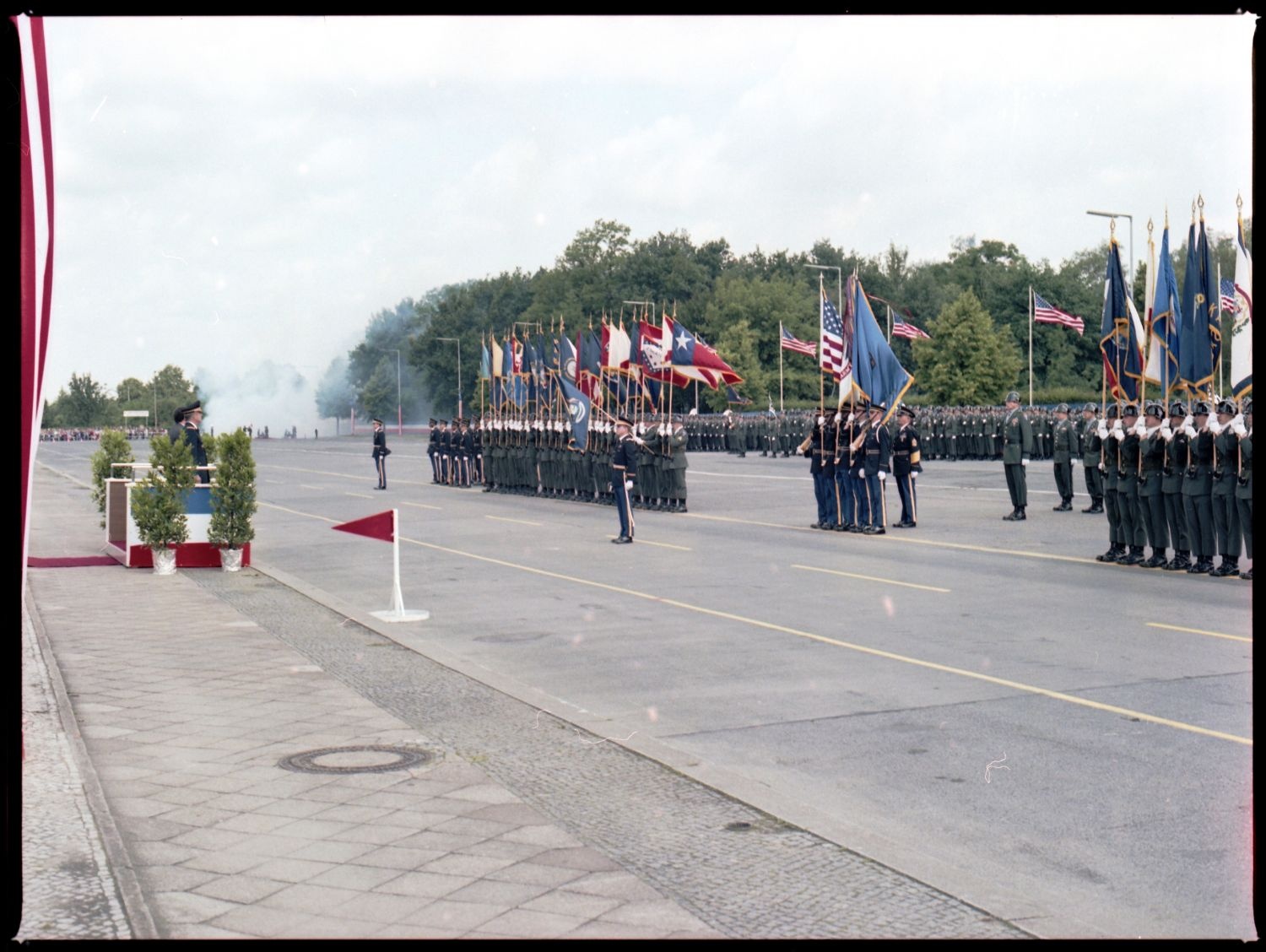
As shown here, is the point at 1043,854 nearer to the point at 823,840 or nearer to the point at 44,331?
the point at 823,840

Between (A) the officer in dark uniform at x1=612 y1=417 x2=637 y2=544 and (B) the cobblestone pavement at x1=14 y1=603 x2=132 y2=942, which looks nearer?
(B) the cobblestone pavement at x1=14 y1=603 x2=132 y2=942

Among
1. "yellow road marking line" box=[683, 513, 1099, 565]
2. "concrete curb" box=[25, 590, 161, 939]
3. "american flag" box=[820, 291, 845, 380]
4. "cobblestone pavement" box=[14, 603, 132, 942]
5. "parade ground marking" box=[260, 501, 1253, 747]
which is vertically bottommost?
"parade ground marking" box=[260, 501, 1253, 747]

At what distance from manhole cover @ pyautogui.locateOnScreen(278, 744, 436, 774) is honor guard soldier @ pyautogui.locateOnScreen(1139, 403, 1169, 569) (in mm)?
11046

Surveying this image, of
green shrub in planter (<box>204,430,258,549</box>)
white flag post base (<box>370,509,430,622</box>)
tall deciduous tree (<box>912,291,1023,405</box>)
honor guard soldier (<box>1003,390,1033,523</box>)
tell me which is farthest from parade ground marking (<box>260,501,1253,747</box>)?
tall deciduous tree (<box>912,291,1023,405</box>)

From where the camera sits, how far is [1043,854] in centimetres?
584

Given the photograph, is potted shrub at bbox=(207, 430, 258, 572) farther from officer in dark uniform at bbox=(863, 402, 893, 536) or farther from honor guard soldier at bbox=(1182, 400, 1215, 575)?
honor guard soldier at bbox=(1182, 400, 1215, 575)

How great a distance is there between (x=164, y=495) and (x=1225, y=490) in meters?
12.6

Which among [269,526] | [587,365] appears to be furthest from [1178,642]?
[587,365]

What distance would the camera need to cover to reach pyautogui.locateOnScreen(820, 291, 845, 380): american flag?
24.9m

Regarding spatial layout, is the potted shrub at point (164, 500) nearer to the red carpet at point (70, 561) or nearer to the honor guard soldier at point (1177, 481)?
the red carpet at point (70, 561)

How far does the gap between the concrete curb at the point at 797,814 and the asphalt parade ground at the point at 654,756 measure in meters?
0.02

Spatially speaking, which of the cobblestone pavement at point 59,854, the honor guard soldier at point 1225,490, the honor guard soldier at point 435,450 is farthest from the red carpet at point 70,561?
the honor guard soldier at point 435,450

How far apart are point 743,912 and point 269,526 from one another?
21.7m

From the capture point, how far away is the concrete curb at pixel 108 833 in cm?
488
